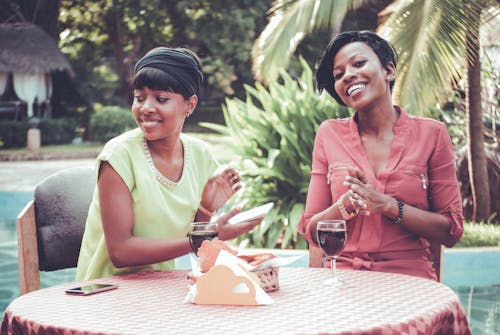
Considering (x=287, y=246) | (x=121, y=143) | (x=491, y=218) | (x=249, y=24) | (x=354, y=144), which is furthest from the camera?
(x=249, y=24)

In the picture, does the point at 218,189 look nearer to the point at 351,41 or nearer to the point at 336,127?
the point at 336,127

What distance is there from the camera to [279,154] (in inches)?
275

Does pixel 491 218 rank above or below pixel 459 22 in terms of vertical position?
below

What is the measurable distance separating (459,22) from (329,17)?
2336mm

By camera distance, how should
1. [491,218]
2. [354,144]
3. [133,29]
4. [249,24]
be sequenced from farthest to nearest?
[133,29]
[249,24]
[491,218]
[354,144]

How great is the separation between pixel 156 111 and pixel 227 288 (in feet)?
3.01

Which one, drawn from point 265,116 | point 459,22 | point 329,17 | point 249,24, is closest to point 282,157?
point 265,116

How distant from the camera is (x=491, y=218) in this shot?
8711 millimetres

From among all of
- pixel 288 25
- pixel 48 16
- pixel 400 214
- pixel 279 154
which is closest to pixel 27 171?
pixel 288 25

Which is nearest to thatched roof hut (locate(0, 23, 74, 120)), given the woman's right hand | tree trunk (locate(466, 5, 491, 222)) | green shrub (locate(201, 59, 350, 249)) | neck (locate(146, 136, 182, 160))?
green shrub (locate(201, 59, 350, 249))

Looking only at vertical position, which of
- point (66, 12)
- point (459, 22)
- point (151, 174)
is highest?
point (66, 12)

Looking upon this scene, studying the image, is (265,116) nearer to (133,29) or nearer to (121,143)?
(121,143)

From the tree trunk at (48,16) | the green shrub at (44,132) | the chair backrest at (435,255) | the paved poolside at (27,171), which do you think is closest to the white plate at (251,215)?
the chair backrest at (435,255)

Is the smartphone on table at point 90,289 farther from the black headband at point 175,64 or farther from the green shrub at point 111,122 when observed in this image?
the green shrub at point 111,122
